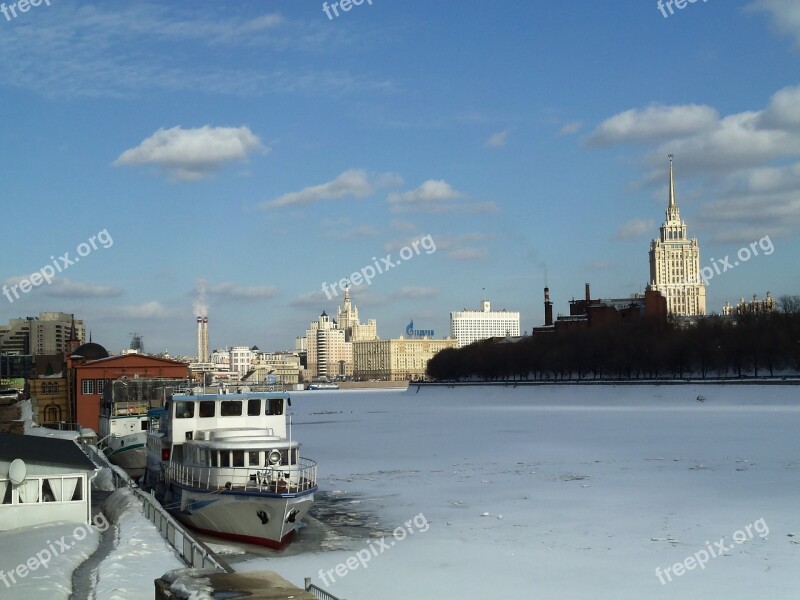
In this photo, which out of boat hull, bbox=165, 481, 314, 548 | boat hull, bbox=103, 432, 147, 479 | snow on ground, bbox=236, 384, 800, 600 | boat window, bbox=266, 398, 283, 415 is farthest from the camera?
boat hull, bbox=103, 432, 147, 479

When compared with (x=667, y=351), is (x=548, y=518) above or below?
below

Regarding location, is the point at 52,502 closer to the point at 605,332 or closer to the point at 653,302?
the point at 605,332

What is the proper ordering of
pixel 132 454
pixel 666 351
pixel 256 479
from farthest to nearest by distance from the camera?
pixel 666 351, pixel 132 454, pixel 256 479

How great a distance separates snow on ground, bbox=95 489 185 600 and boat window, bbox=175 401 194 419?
7.99m

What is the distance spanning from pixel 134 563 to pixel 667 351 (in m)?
119

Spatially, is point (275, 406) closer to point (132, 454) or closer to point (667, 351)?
point (132, 454)

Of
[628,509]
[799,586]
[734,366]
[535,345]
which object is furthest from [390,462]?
[535,345]

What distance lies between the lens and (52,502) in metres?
27.2

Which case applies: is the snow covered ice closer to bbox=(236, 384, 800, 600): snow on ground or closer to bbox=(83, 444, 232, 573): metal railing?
bbox=(236, 384, 800, 600): snow on ground

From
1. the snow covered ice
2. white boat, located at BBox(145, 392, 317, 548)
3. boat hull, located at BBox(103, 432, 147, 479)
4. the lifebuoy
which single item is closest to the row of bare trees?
the snow covered ice

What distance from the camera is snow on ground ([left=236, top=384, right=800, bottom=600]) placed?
74.5 feet

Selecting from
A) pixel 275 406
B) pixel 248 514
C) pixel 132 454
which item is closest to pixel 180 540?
pixel 248 514

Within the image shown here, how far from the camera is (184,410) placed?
3575 centimetres

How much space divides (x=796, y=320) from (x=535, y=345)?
55.3 m
